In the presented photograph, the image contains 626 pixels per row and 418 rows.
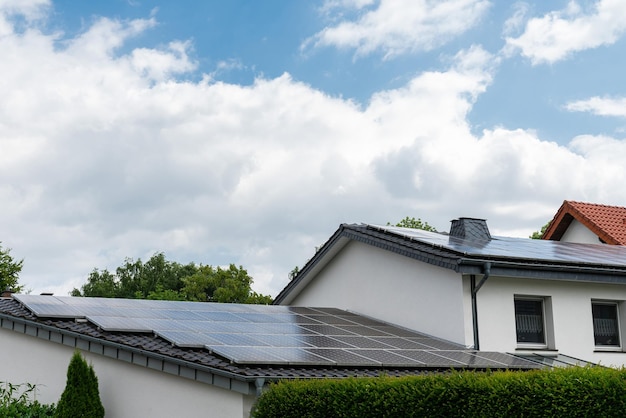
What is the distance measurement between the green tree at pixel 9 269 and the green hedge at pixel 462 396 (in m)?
32.4

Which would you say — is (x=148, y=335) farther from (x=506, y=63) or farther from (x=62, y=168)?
(x=506, y=63)

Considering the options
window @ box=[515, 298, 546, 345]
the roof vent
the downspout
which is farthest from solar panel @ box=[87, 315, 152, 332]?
the roof vent

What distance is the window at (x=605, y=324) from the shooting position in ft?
63.7

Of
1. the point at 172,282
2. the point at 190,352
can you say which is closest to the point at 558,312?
the point at 190,352

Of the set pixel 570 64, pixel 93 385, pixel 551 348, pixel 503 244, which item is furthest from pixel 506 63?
pixel 93 385

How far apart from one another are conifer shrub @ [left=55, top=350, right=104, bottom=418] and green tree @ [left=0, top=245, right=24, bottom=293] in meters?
28.3

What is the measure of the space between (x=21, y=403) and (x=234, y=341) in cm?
433

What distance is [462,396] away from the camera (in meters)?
9.21

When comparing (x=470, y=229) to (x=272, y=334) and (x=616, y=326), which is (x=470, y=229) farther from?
(x=272, y=334)

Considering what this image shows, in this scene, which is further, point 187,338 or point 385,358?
point 385,358

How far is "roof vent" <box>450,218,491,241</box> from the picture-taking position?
2205 centimetres

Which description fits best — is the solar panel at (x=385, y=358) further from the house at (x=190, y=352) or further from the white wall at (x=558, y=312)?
the white wall at (x=558, y=312)

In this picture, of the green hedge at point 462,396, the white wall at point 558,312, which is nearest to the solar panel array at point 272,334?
the white wall at point 558,312

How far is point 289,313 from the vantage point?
62.1 ft
